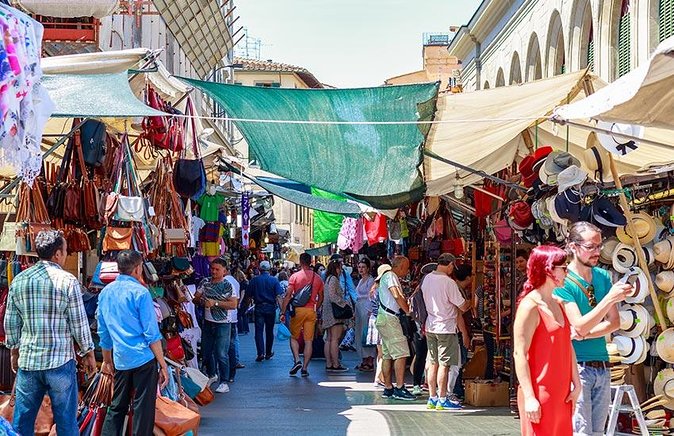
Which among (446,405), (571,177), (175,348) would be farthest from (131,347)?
(446,405)

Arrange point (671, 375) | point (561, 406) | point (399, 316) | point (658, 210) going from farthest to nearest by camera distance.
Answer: point (399, 316) < point (658, 210) < point (671, 375) < point (561, 406)

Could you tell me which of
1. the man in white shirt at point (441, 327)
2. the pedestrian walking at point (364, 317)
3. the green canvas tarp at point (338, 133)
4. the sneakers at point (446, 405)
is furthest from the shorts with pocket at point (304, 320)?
the green canvas tarp at point (338, 133)

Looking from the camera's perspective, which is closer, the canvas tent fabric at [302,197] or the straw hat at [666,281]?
the straw hat at [666,281]

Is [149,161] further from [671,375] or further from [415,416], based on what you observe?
[671,375]

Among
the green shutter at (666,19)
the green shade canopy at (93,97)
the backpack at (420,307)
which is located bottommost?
the backpack at (420,307)

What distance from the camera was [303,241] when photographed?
77438mm

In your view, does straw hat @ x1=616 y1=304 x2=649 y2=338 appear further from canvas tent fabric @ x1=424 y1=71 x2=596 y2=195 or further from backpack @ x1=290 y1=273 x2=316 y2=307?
backpack @ x1=290 y1=273 x2=316 y2=307

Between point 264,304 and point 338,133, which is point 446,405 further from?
point 264,304

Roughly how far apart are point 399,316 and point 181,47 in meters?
18.3

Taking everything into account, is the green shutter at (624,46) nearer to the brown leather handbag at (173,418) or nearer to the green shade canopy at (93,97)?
the green shade canopy at (93,97)

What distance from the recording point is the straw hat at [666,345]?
27.3 feet

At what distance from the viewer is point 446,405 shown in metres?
11.7

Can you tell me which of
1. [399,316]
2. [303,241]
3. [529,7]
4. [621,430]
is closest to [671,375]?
[621,430]

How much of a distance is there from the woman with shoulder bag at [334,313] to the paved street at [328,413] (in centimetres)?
109
